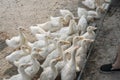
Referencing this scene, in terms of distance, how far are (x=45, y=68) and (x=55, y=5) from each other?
2195mm

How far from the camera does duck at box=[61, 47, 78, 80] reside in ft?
12.7

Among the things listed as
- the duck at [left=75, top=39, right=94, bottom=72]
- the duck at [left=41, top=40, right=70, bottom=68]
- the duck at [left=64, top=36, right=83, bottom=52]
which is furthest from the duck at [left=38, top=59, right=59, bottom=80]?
the duck at [left=64, top=36, right=83, bottom=52]

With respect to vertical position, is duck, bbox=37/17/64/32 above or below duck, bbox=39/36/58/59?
above

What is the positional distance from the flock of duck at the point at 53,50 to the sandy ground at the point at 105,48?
0.63 feet

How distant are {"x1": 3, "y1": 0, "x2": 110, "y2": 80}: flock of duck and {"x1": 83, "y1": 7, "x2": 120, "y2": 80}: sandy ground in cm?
19

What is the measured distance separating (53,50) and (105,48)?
857mm

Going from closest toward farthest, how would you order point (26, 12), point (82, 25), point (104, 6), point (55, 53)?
point (55, 53) < point (82, 25) < point (104, 6) < point (26, 12)

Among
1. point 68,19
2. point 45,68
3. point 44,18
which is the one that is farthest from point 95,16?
point 45,68

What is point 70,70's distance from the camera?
389 cm

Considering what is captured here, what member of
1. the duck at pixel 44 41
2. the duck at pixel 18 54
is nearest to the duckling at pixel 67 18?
the duck at pixel 44 41

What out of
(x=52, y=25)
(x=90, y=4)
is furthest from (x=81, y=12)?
(x=52, y=25)

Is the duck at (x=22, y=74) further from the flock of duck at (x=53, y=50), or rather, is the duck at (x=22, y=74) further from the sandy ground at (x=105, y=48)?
the sandy ground at (x=105, y=48)

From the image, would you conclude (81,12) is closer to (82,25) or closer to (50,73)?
(82,25)

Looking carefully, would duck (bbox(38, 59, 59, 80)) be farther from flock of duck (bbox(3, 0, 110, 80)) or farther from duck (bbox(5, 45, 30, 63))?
duck (bbox(5, 45, 30, 63))
